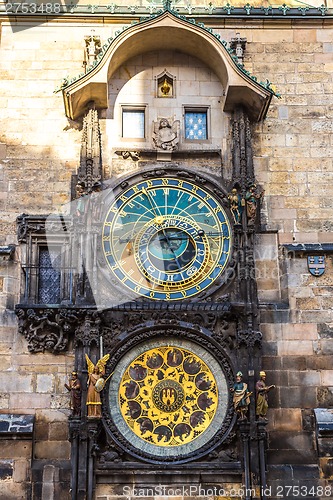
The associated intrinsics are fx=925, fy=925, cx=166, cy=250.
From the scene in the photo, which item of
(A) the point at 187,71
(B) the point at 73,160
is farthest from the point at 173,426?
(A) the point at 187,71

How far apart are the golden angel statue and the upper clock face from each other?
1.28m

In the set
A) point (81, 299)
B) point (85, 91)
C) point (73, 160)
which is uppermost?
point (85, 91)

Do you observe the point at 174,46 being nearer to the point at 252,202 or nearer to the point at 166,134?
the point at 166,134

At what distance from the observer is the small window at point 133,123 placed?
1316 centimetres

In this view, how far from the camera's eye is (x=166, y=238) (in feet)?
40.9

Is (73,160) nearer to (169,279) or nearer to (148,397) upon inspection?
(169,279)

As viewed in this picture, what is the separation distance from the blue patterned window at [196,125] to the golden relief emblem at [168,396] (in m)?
3.17

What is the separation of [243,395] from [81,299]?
7.91 ft

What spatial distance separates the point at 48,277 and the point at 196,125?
306 cm

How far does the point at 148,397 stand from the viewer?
38.4ft

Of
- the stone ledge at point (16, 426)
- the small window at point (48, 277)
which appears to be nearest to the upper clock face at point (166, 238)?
the small window at point (48, 277)

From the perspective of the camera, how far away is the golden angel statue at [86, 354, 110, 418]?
11328mm

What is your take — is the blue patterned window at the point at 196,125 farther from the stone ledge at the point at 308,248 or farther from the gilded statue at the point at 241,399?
the gilded statue at the point at 241,399

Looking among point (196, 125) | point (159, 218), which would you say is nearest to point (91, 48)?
point (196, 125)
